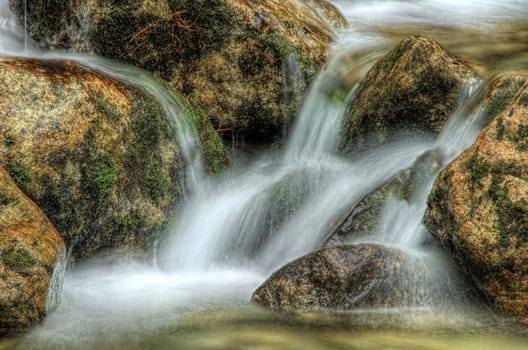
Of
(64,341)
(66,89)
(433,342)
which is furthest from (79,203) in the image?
(433,342)

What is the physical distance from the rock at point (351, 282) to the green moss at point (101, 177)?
5.37 ft

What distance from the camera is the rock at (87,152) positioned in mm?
4704

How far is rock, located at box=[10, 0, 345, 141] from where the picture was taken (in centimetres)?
651

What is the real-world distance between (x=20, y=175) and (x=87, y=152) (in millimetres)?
565

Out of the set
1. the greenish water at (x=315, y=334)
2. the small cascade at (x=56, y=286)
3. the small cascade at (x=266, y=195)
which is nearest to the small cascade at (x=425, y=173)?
the small cascade at (x=266, y=195)

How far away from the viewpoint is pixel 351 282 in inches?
173

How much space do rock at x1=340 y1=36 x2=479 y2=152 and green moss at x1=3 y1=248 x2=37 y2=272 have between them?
12.3 ft

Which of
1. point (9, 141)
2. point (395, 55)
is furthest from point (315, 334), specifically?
point (395, 55)

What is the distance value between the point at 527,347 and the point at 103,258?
341cm

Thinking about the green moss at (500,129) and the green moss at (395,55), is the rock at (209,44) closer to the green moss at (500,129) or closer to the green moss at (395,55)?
the green moss at (395,55)

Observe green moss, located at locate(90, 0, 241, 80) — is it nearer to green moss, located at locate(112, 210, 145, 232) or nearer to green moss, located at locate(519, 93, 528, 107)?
green moss, located at locate(112, 210, 145, 232)

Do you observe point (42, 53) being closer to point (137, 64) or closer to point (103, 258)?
point (137, 64)

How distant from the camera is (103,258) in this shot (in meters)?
5.29

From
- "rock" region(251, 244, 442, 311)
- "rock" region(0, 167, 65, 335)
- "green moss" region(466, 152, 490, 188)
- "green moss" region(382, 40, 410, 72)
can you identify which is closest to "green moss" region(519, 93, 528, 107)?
"green moss" region(466, 152, 490, 188)
